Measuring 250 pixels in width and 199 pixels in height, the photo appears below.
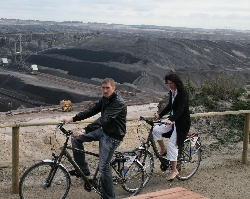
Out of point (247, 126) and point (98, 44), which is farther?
point (98, 44)

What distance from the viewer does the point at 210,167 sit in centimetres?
657

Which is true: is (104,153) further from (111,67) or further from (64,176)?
(111,67)

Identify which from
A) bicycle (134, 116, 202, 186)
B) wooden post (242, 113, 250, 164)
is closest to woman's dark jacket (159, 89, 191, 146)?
bicycle (134, 116, 202, 186)

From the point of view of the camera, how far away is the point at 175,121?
5.36 m

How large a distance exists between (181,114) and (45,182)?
2060mm

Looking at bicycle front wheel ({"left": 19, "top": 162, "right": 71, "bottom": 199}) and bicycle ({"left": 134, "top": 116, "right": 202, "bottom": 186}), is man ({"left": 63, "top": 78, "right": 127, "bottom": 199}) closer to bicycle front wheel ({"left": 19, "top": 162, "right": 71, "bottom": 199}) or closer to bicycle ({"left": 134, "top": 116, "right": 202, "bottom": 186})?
bicycle front wheel ({"left": 19, "top": 162, "right": 71, "bottom": 199})

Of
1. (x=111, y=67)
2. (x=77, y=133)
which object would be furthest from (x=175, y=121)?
(x=111, y=67)

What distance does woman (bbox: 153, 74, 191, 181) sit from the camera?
5184 millimetres

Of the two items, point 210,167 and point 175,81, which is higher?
point 175,81

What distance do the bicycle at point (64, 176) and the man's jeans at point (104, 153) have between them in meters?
0.10

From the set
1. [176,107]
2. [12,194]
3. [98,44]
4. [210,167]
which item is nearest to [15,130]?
[12,194]

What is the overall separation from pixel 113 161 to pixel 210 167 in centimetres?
241

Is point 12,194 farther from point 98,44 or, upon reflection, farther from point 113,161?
point 98,44

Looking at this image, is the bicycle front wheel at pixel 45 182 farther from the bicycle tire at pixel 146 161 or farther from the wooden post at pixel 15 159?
the bicycle tire at pixel 146 161
